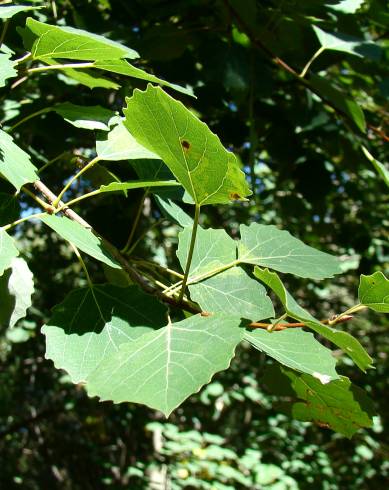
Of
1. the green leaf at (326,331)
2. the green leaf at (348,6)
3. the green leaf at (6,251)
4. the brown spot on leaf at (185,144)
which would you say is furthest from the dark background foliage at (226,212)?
the brown spot on leaf at (185,144)

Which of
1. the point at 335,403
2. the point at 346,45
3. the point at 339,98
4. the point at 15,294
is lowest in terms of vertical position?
the point at 335,403

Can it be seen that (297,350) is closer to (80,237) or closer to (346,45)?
(80,237)

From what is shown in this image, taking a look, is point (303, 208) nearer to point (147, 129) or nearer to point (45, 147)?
point (45, 147)

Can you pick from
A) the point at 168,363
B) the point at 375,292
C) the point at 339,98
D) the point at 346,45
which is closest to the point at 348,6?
the point at 346,45

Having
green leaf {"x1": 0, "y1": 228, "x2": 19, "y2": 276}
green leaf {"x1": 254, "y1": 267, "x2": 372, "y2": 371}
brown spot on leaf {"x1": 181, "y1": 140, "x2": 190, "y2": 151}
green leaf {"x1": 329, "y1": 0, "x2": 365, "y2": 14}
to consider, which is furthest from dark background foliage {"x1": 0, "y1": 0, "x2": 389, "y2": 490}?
brown spot on leaf {"x1": 181, "y1": 140, "x2": 190, "y2": 151}

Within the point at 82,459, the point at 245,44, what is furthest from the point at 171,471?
the point at 245,44

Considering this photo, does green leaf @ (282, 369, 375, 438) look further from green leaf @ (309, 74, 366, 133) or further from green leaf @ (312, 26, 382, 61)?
green leaf @ (312, 26, 382, 61)
